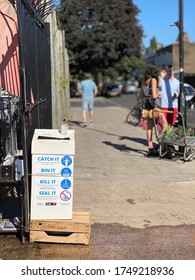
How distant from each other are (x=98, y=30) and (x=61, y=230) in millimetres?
38109

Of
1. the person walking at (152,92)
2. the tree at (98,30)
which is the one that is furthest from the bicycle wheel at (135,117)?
the tree at (98,30)

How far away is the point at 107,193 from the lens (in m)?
6.49

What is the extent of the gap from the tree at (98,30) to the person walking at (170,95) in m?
30.8

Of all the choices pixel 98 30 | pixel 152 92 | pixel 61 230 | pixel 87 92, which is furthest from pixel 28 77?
pixel 98 30

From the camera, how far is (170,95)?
952cm

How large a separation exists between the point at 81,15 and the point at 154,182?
116ft

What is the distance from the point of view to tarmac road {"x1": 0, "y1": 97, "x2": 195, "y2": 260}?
439 centimetres

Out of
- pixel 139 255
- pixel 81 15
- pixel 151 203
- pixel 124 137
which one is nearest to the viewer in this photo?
pixel 139 255

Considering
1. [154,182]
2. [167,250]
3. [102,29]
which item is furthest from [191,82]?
[102,29]

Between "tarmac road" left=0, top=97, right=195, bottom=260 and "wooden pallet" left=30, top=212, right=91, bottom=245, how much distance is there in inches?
2.6

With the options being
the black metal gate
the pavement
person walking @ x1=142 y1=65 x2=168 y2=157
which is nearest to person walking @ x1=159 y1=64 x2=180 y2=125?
person walking @ x1=142 y1=65 x2=168 y2=157

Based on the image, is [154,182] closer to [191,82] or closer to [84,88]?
[84,88]

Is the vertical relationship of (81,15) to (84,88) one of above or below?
above

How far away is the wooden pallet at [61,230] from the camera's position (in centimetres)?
448
